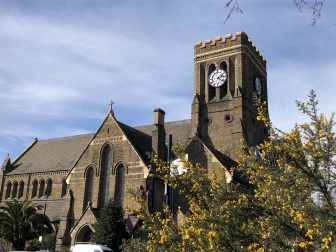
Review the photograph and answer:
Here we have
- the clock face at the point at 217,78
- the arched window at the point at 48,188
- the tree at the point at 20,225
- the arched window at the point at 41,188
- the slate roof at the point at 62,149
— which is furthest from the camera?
the arched window at the point at 41,188

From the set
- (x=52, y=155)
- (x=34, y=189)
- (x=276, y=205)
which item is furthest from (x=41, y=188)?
(x=276, y=205)

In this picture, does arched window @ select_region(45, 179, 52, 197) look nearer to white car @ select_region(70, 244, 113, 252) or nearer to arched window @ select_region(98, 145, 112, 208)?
arched window @ select_region(98, 145, 112, 208)

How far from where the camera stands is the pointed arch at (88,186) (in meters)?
33.3

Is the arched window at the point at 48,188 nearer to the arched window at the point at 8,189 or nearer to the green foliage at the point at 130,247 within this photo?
the arched window at the point at 8,189

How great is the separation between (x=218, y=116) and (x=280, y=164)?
101ft

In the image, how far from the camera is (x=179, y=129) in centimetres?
4209

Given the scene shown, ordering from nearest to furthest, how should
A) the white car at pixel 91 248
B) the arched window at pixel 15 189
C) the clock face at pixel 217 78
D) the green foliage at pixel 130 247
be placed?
1. the green foliage at pixel 130 247
2. the white car at pixel 91 248
3. the clock face at pixel 217 78
4. the arched window at pixel 15 189

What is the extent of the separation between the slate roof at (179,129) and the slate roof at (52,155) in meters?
8.51

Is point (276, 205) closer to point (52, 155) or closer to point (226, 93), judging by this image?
point (226, 93)

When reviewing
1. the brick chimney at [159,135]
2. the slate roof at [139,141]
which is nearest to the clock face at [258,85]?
the slate roof at [139,141]

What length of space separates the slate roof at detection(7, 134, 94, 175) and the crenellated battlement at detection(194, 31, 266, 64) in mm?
16932

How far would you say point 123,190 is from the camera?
105 feet

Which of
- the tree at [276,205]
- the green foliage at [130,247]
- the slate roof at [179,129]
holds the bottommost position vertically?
the green foliage at [130,247]

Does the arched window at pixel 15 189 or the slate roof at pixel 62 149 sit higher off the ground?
the slate roof at pixel 62 149
